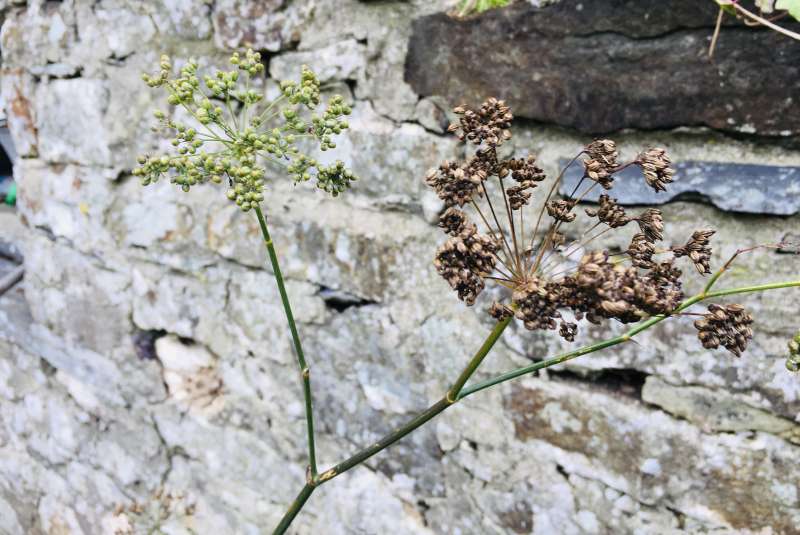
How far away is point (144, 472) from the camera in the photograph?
1844 millimetres

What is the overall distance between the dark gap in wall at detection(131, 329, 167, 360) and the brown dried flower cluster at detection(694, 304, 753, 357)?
148cm

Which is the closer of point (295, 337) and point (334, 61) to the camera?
point (295, 337)

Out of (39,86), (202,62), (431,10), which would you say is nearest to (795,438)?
(431,10)

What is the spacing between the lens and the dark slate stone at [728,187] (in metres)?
0.82

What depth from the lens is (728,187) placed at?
2.83 ft

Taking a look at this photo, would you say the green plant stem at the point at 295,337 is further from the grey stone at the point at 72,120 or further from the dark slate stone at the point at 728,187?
the grey stone at the point at 72,120

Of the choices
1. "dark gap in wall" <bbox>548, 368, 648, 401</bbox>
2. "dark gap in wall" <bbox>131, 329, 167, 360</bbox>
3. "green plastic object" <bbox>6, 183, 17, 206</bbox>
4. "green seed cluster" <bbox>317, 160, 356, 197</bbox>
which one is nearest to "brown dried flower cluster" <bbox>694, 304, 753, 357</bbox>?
"green seed cluster" <bbox>317, 160, 356, 197</bbox>

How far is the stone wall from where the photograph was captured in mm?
936

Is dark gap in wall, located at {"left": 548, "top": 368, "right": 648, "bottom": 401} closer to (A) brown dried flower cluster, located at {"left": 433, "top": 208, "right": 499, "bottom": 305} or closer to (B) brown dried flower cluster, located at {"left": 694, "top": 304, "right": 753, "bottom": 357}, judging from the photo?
(B) brown dried flower cluster, located at {"left": 694, "top": 304, "right": 753, "bottom": 357}

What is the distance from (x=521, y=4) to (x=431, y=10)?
176 mm

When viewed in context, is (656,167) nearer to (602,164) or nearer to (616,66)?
(602,164)

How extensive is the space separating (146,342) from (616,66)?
1.38 m

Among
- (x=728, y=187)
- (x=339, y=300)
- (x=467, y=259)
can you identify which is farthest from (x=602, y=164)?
(x=339, y=300)

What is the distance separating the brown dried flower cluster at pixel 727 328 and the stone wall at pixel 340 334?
0.36 metres
